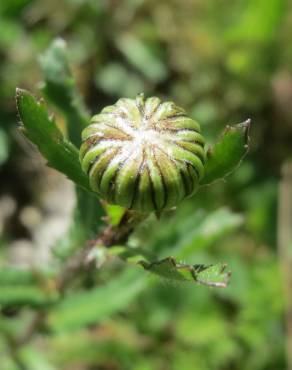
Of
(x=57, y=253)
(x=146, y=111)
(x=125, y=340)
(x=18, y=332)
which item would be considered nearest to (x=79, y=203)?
(x=57, y=253)

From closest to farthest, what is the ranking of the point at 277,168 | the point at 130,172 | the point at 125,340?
the point at 130,172 → the point at 125,340 → the point at 277,168

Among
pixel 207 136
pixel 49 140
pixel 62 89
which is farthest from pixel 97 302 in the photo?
pixel 207 136

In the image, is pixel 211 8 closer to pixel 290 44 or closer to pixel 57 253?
pixel 290 44

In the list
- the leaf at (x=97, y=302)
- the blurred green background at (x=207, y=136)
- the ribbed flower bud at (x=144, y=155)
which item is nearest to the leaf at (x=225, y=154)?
the ribbed flower bud at (x=144, y=155)

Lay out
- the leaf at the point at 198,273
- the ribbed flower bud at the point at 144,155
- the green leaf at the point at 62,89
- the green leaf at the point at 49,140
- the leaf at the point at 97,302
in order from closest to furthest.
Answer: the ribbed flower bud at the point at 144,155, the leaf at the point at 198,273, the green leaf at the point at 49,140, the green leaf at the point at 62,89, the leaf at the point at 97,302

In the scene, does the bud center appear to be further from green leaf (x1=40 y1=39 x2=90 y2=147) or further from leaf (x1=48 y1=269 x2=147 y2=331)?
leaf (x1=48 y1=269 x2=147 y2=331)

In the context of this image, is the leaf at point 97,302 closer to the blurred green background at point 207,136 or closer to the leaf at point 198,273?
the blurred green background at point 207,136

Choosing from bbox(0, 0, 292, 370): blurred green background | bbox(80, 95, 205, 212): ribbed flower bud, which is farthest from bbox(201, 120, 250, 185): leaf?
bbox(0, 0, 292, 370): blurred green background
